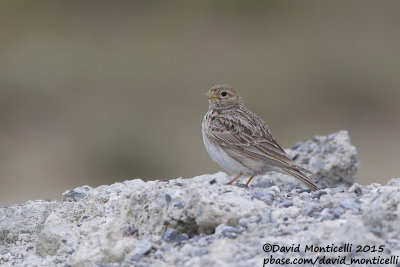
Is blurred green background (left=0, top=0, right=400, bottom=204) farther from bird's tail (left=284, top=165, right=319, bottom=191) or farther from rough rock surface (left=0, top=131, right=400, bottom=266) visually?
rough rock surface (left=0, top=131, right=400, bottom=266)

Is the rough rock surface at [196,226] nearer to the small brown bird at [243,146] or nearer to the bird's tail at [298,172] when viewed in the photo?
the bird's tail at [298,172]

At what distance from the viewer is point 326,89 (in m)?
21.1

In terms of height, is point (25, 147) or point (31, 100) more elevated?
point (31, 100)

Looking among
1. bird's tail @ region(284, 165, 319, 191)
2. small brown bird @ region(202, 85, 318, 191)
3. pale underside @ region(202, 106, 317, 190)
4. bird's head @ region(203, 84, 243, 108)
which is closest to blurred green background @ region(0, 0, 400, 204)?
bird's head @ region(203, 84, 243, 108)

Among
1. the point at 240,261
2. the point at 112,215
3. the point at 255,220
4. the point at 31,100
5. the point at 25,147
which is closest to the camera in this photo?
the point at 240,261

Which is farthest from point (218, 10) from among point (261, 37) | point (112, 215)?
point (112, 215)

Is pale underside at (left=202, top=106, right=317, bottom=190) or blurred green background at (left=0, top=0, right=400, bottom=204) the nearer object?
pale underside at (left=202, top=106, right=317, bottom=190)

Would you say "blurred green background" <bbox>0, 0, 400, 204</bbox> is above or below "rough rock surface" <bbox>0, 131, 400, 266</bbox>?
above

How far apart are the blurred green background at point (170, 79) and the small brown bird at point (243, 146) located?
300 inches

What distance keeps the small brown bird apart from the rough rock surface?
3.62 feet

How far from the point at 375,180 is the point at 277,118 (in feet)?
13.7

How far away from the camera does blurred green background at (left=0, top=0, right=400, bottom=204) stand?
60.8 ft

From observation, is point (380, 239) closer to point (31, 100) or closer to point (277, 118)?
point (277, 118)

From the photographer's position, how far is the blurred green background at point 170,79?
18547mm
